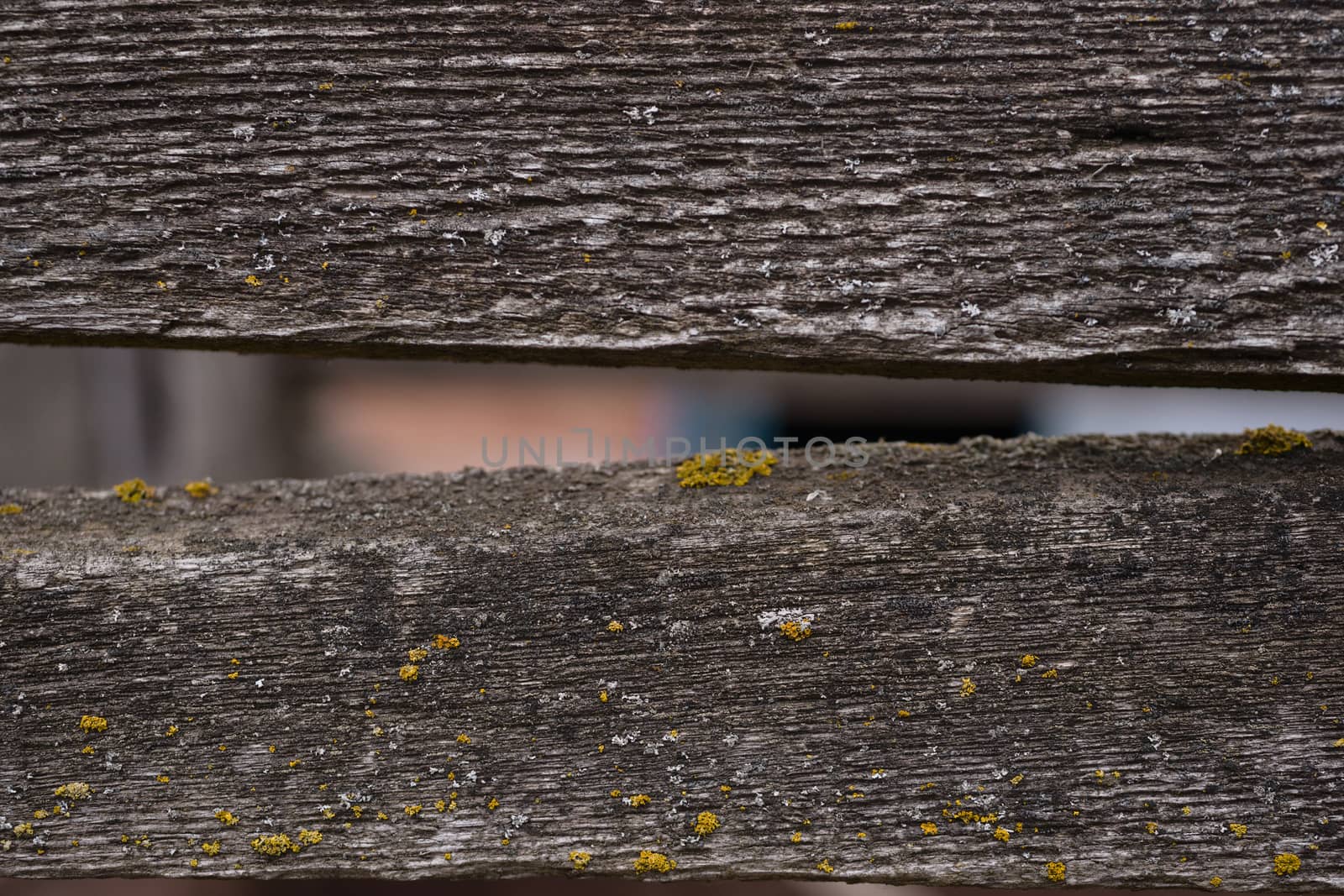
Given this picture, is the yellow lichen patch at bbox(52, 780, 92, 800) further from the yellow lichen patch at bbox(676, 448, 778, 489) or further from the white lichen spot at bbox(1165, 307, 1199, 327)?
the white lichen spot at bbox(1165, 307, 1199, 327)

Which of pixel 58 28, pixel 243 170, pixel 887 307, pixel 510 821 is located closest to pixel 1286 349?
pixel 887 307

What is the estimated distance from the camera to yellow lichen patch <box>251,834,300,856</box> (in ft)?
2.66

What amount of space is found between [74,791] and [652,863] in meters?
0.62

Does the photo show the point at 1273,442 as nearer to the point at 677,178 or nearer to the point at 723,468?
the point at 723,468

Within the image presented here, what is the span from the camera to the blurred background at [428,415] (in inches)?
76.5

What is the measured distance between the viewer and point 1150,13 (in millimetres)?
742

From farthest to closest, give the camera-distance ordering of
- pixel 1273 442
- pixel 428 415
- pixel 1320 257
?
1. pixel 428 415
2. pixel 1273 442
3. pixel 1320 257

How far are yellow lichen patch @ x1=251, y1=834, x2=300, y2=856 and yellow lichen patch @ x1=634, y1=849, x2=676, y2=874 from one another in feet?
1.18

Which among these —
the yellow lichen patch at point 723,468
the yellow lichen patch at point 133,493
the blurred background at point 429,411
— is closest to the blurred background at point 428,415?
the blurred background at point 429,411

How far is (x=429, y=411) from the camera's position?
282cm

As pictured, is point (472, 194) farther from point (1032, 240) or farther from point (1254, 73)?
point (1254, 73)

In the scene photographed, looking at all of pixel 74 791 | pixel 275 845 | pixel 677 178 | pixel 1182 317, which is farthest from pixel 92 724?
pixel 1182 317

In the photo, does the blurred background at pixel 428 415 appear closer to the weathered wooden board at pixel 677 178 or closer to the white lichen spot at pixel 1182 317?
the weathered wooden board at pixel 677 178

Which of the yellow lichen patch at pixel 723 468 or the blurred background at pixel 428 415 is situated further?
the blurred background at pixel 428 415
